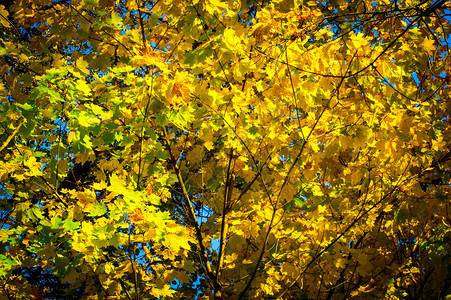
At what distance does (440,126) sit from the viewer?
7.97ft

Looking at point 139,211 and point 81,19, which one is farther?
point 81,19

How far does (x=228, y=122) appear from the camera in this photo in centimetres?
200

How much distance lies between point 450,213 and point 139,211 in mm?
3311

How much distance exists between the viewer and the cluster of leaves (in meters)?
1.89

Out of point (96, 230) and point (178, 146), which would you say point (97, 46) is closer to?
point (178, 146)

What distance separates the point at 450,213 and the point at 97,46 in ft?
12.7

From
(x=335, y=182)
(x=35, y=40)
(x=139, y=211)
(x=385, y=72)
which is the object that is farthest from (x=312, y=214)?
(x=35, y=40)

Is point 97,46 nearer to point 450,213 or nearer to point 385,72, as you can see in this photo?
point 385,72

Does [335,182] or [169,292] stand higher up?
[335,182]

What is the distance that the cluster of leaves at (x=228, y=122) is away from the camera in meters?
1.89

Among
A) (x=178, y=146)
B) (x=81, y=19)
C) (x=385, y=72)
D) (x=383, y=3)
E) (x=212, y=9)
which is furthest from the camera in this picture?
(x=178, y=146)

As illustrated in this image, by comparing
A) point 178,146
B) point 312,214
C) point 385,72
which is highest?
point 178,146

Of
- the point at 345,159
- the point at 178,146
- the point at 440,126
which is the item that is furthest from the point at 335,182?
the point at 178,146

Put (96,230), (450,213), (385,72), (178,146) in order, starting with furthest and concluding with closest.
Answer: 1. (450,213)
2. (178,146)
3. (96,230)
4. (385,72)
